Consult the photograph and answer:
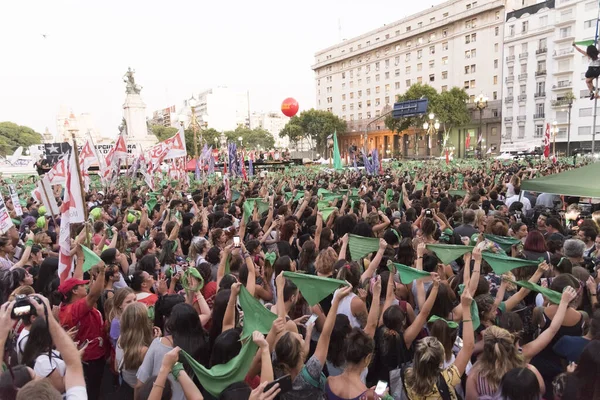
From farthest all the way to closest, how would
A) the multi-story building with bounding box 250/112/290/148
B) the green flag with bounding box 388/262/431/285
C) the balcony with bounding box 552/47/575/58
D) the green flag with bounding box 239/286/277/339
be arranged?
the multi-story building with bounding box 250/112/290/148 → the balcony with bounding box 552/47/575/58 → the green flag with bounding box 388/262/431/285 → the green flag with bounding box 239/286/277/339

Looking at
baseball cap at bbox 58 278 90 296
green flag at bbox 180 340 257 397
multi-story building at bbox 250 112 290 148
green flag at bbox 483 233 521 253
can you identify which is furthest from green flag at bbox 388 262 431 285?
multi-story building at bbox 250 112 290 148

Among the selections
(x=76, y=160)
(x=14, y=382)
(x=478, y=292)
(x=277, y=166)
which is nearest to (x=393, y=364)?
(x=478, y=292)

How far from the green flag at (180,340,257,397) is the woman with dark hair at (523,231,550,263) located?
4.20m

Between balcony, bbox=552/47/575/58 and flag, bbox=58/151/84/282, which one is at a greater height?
balcony, bbox=552/47/575/58

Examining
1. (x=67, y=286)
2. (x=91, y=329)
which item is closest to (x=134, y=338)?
(x=91, y=329)

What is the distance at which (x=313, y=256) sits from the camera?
5.66 m

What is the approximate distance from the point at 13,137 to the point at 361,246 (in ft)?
332

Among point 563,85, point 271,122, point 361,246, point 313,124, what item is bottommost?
point 361,246

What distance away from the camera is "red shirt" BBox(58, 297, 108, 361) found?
3.98 metres

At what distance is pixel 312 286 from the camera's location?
12.4ft

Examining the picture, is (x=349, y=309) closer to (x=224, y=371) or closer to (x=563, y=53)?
(x=224, y=371)

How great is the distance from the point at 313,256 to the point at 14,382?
3.74 meters

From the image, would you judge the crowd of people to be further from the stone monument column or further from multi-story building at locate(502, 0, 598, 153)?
multi-story building at locate(502, 0, 598, 153)

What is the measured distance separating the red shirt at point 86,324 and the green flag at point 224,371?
1679 mm
